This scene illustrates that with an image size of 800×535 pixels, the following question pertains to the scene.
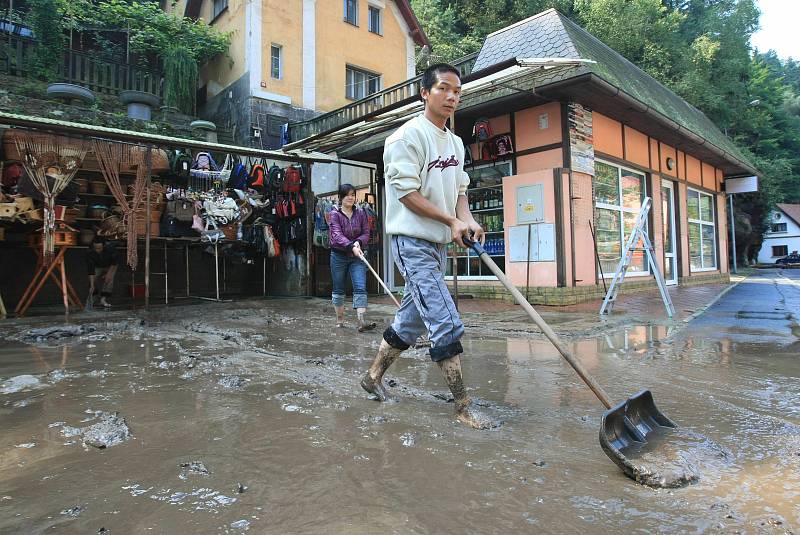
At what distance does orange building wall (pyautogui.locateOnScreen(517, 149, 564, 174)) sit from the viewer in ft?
26.9

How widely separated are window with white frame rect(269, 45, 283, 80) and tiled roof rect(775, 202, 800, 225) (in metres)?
53.8

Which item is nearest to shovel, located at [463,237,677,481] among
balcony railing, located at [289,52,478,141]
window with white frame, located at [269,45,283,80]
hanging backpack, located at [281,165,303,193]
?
hanging backpack, located at [281,165,303,193]

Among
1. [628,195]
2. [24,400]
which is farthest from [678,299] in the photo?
[24,400]

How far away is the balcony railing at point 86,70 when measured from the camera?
41.7ft

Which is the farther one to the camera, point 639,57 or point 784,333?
point 639,57

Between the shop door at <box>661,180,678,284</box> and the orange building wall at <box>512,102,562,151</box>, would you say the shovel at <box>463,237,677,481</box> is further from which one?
the shop door at <box>661,180,678,284</box>

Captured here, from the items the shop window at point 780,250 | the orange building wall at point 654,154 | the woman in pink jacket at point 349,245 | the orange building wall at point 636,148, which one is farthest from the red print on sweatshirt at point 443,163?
the shop window at point 780,250

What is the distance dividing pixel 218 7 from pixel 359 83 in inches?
216

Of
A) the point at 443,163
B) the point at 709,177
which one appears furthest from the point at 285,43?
the point at 443,163

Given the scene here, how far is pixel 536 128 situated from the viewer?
8.48 m

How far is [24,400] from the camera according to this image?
9.11ft

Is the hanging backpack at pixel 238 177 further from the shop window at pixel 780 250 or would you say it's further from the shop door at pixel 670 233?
the shop window at pixel 780 250

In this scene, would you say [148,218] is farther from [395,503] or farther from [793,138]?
[793,138]

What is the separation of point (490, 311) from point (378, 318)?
1793 millimetres
